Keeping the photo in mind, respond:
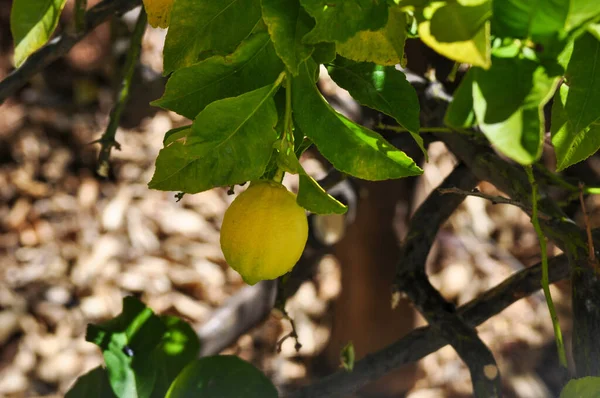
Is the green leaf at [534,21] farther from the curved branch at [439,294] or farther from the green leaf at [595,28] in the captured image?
the curved branch at [439,294]

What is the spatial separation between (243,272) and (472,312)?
512 mm

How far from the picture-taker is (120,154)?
2.44 meters

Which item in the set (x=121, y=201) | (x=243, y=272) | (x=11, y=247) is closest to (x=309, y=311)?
(x=121, y=201)

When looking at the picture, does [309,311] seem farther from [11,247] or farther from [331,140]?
[331,140]

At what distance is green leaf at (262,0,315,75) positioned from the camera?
0.45 m

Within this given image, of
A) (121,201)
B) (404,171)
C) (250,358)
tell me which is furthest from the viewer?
(121,201)

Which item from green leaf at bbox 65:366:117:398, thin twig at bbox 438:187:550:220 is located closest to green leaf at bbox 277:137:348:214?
thin twig at bbox 438:187:550:220

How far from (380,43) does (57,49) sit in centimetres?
77

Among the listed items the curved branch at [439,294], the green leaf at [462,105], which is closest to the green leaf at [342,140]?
the green leaf at [462,105]

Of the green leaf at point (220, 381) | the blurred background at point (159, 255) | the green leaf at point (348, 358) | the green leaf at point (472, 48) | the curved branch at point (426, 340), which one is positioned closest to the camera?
the green leaf at point (472, 48)

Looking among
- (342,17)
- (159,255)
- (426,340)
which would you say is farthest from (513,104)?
(159,255)

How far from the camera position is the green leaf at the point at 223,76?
53 cm

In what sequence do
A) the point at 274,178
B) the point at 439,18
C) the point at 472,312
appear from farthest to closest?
the point at 472,312
the point at 274,178
the point at 439,18

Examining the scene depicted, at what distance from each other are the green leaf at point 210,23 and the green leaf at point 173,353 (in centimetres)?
56
